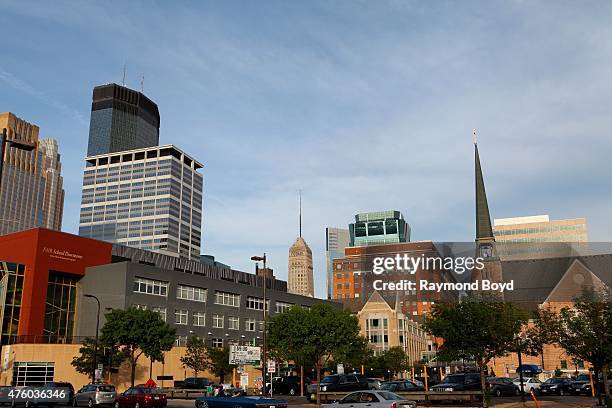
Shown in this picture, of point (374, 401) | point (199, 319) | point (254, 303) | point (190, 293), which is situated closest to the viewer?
point (374, 401)

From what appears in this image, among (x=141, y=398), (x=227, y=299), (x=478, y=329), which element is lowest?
(x=141, y=398)

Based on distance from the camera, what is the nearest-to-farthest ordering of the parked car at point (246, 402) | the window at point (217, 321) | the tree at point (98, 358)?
the parked car at point (246, 402), the tree at point (98, 358), the window at point (217, 321)

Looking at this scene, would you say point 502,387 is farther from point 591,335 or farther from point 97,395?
point 97,395

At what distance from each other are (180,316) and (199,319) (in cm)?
429

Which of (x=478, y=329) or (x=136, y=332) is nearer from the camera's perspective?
(x=478, y=329)

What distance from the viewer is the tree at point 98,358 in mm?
60469

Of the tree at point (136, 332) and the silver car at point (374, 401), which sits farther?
the tree at point (136, 332)

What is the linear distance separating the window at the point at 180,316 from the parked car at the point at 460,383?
48194 mm

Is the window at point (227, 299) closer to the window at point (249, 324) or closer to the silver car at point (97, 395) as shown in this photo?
the window at point (249, 324)

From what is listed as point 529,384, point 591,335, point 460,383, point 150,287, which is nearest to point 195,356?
point 150,287

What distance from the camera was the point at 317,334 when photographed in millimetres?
54750

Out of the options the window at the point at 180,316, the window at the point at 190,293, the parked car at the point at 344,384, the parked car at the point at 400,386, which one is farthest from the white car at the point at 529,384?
the window at the point at 190,293

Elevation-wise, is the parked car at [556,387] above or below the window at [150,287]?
below

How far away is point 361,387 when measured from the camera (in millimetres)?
42469
